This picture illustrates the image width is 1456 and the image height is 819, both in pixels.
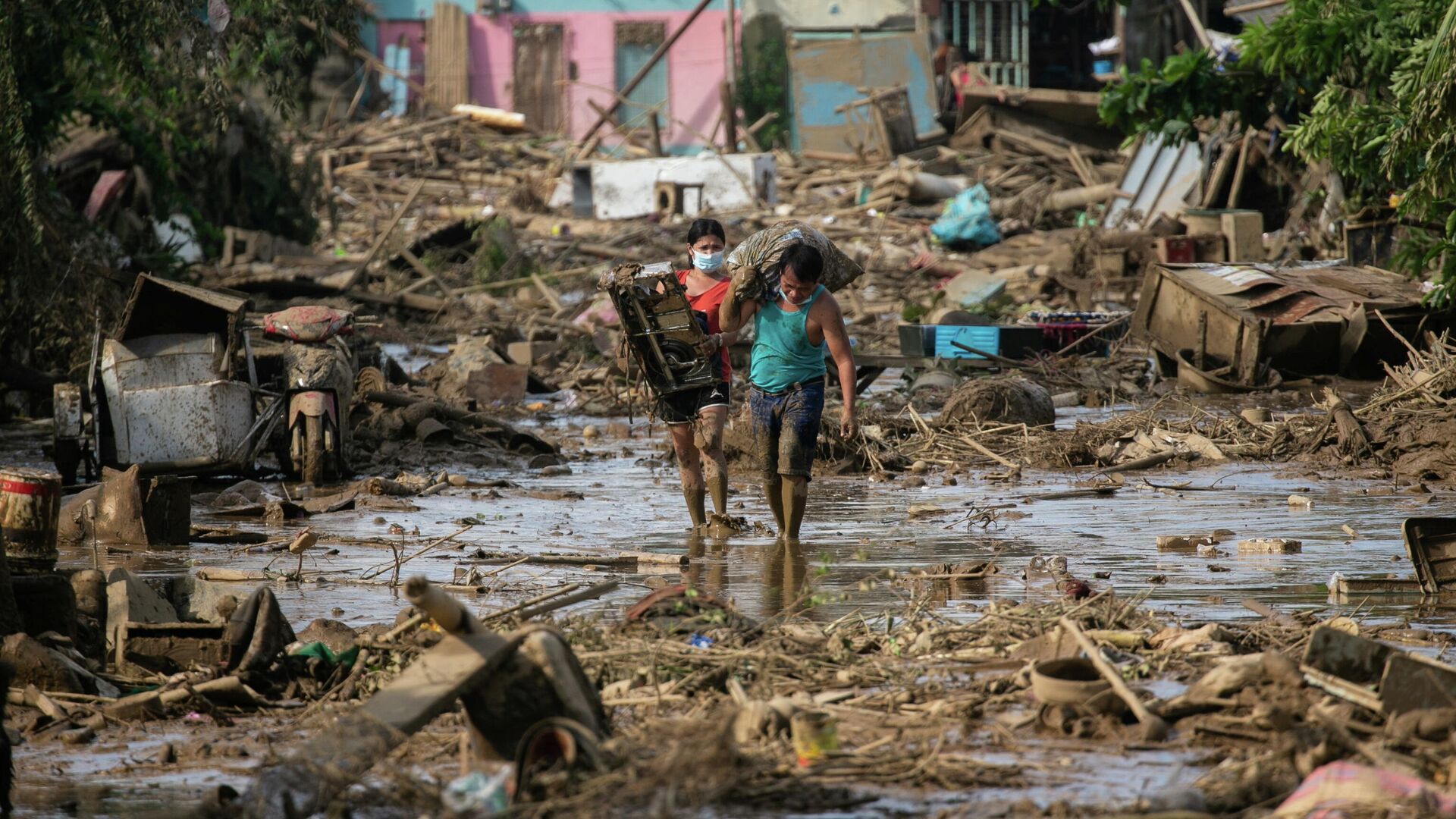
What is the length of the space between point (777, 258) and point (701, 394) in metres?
0.99

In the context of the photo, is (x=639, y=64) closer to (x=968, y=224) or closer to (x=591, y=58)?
(x=591, y=58)

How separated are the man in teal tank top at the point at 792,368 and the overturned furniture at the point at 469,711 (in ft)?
→ 13.0

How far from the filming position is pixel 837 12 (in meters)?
36.3

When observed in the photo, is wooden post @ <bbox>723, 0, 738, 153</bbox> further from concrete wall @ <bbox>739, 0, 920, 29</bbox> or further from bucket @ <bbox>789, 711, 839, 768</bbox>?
bucket @ <bbox>789, 711, 839, 768</bbox>

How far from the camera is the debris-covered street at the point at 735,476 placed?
459cm

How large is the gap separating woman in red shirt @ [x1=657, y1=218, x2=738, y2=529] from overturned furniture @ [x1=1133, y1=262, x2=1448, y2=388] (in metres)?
7.80

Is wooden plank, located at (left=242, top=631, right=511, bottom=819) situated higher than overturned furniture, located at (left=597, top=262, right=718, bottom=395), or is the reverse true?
overturned furniture, located at (left=597, top=262, right=718, bottom=395)

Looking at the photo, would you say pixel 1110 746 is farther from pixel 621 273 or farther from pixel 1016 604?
pixel 621 273

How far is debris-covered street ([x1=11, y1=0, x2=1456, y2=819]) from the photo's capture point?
4586 mm

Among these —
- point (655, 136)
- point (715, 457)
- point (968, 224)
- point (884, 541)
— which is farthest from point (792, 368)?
point (655, 136)

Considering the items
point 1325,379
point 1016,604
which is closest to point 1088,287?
point 1325,379

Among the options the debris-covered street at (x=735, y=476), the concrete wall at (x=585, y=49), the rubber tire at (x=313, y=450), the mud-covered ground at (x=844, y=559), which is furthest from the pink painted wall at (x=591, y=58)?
the rubber tire at (x=313, y=450)

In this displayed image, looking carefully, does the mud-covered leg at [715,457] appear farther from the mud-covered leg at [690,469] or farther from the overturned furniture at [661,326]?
the overturned furniture at [661,326]

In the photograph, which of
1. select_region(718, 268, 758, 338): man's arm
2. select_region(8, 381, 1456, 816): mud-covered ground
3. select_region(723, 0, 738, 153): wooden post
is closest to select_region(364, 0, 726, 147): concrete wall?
select_region(723, 0, 738, 153): wooden post
